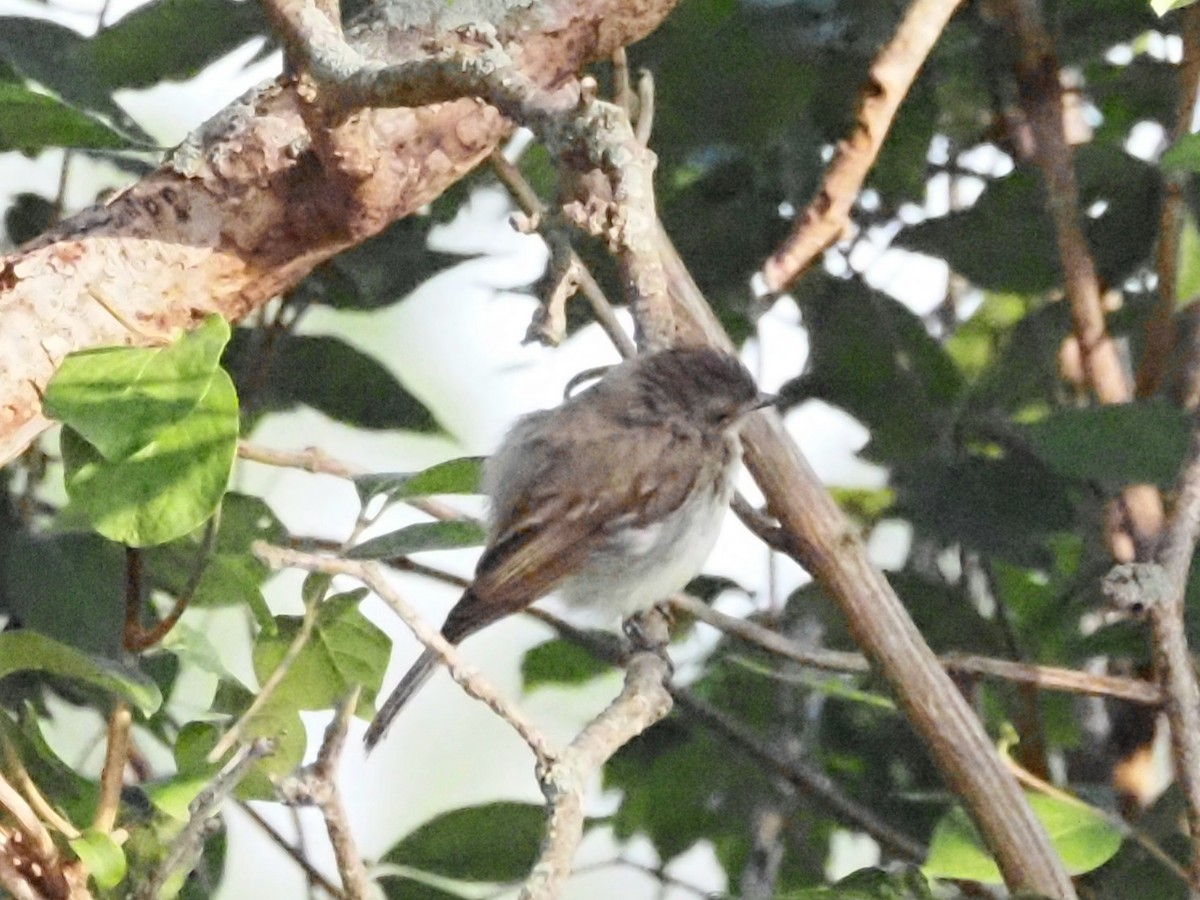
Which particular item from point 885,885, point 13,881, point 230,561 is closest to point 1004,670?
point 885,885

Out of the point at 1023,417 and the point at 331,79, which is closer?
the point at 331,79

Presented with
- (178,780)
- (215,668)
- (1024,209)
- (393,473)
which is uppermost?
(1024,209)

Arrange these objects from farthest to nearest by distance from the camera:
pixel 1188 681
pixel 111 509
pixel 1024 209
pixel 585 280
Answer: pixel 1024 209 < pixel 585 280 < pixel 1188 681 < pixel 111 509

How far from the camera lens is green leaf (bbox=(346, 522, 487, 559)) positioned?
2148 mm

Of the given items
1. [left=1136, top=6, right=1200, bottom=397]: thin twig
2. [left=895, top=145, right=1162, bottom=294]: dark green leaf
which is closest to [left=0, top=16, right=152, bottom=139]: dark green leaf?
[left=895, top=145, right=1162, bottom=294]: dark green leaf

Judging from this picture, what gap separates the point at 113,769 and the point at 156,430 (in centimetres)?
52

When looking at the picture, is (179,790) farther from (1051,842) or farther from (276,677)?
(1051,842)

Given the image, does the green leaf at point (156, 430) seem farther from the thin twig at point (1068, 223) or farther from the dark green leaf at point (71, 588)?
the thin twig at point (1068, 223)

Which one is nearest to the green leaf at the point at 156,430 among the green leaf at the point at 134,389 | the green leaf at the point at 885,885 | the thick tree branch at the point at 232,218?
the green leaf at the point at 134,389

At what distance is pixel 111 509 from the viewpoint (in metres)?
1.81

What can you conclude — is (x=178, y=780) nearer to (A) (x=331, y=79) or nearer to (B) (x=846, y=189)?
(A) (x=331, y=79)

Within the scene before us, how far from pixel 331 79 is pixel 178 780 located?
81 centimetres

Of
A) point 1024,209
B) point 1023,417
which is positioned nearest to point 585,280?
point 1024,209

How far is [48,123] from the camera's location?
6.95 ft
